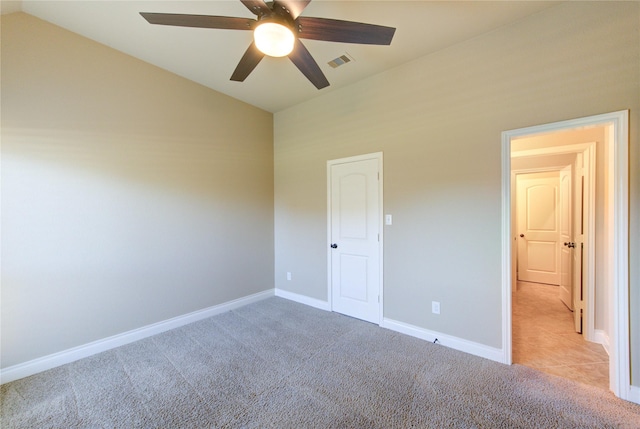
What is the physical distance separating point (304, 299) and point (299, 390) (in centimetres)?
193

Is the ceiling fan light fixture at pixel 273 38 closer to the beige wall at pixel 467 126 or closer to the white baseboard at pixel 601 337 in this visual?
the beige wall at pixel 467 126

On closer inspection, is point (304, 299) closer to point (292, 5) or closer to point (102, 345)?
point (102, 345)

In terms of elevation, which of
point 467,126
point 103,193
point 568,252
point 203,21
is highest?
point 203,21

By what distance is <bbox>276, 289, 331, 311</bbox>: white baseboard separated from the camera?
145 inches

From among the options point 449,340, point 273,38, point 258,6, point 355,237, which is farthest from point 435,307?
point 258,6

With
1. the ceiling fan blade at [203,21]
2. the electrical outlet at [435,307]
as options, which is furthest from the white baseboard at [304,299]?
the ceiling fan blade at [203,21]

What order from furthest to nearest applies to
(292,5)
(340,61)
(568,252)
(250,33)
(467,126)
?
(568,252)
(340,61)
(467,126)
(250,33)
(292,5)

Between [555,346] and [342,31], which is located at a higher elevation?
[342,31]

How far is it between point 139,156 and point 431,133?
3.20m

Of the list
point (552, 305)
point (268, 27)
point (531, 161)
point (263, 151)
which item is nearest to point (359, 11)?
point (268, 27)

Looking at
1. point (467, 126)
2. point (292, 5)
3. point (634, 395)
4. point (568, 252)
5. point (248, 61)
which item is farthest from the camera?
point (568, 252)

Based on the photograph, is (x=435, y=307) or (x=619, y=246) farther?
(x=435, y=307)

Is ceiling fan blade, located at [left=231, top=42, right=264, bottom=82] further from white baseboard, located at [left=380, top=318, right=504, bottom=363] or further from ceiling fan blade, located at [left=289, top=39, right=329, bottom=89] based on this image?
white baseboard, located at [left=380, top=318, right=504, bottom=363]

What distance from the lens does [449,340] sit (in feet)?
8.63
